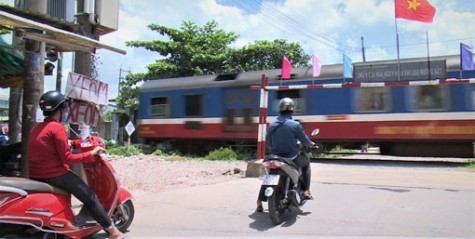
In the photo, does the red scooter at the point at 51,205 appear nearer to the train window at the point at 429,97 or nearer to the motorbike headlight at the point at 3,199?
the motorbike headlight at the point at 3,199

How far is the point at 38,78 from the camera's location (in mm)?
5859

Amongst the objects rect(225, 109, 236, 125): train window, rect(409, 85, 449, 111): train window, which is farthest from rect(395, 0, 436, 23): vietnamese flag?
rect(225, 109, 236, 125): train window

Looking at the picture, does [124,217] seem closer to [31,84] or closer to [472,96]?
[31,84]

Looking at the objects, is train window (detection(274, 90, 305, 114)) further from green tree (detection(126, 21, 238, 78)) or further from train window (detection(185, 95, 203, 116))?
green tree (detection(126, 21, 238, 78))

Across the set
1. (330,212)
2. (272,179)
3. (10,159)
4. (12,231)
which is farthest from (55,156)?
(330,212)

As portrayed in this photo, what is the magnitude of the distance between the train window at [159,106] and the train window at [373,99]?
26.0 feet

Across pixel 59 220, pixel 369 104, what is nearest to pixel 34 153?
pixel 59 220

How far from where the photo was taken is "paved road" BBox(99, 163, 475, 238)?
539cm

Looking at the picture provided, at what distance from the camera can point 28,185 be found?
13.1 ft

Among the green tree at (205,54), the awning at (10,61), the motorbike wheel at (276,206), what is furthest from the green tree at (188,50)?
the motorbike wheel at (276,206)

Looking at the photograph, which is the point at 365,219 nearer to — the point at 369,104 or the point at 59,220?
the point at 59,220

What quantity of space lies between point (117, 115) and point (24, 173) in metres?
22.9

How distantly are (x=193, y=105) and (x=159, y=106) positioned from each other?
1.93 m

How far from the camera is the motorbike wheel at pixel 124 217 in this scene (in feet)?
16.9
